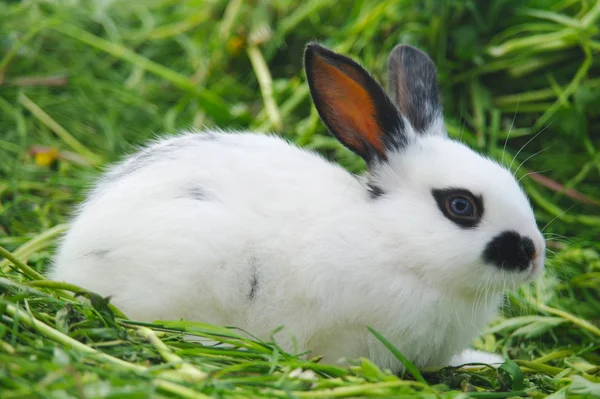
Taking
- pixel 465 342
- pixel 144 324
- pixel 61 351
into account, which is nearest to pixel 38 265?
pixel 144 324

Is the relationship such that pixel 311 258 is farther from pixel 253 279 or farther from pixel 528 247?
pixel 528 247

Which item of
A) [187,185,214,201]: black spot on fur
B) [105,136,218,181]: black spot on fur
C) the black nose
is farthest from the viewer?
[105,136,218,181]: black spot on fur

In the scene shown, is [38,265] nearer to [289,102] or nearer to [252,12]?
[289,102]

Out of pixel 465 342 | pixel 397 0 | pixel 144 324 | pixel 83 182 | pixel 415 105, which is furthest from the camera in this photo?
pixel 397 0

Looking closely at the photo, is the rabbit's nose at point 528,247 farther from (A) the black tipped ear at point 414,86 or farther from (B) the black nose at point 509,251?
(A) the black tipped ear at point 414,86

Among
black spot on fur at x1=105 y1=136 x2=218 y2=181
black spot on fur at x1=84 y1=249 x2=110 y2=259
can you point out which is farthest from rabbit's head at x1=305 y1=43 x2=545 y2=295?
black spot on fur at x1=84 y1=249 x2=110 y2=259

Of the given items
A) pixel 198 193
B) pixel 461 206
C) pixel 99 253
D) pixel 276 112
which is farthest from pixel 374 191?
pixel 276 112

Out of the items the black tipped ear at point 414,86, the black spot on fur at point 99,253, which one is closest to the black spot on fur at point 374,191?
the black tipped ear at point 414,86

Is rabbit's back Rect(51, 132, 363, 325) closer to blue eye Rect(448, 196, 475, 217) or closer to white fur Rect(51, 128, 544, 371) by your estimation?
white fur Rect(51, 128, 544, 371)
